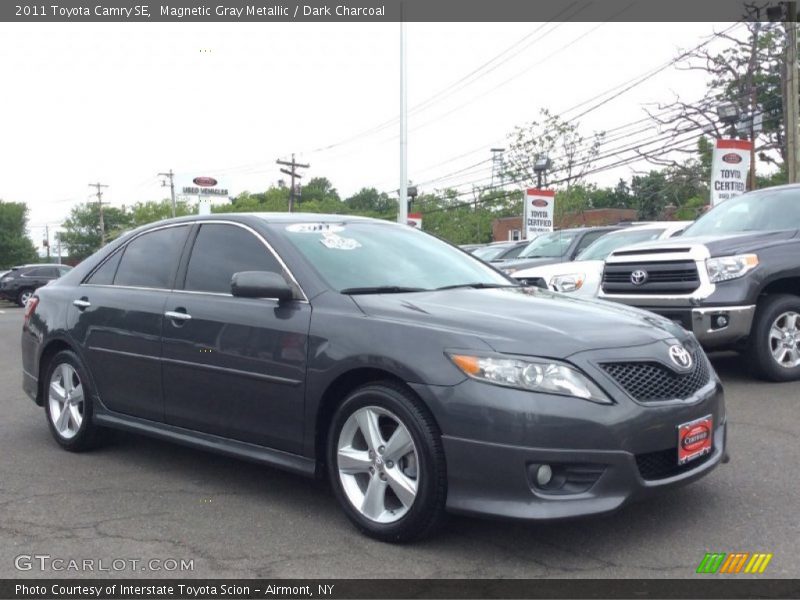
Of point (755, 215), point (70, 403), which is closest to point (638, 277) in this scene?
point (755, 215)

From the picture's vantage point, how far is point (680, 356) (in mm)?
4051

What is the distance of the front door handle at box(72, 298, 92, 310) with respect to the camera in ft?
18.9

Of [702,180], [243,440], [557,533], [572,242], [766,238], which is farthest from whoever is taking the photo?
[702,180]

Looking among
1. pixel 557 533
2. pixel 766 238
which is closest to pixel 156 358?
pixel 557 533

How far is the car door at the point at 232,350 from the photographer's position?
4.38 m

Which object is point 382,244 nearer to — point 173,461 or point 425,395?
point 425,395

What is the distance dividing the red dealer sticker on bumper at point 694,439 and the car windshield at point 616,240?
6.92m

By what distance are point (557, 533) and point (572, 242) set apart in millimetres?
9049

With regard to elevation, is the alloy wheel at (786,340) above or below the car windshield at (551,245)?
below

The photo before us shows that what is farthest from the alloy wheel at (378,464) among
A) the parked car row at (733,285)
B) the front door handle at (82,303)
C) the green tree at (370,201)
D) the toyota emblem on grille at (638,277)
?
the green tree at (370,201)

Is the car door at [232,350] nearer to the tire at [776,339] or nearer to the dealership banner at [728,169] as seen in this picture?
the tire at [776,339]

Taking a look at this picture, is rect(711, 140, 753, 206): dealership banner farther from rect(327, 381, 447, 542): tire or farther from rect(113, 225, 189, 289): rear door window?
rect(327, 381, 447, 542): tire

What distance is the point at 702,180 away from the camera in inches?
1511

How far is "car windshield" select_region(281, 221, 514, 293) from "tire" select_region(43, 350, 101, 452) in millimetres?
1972
